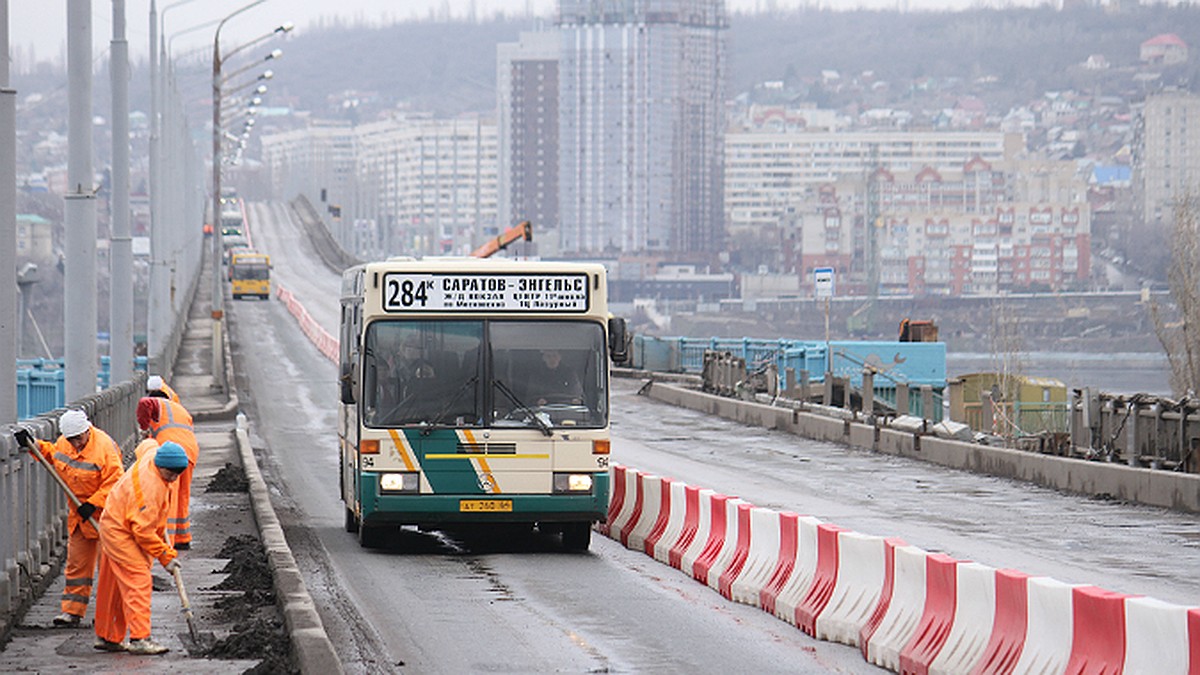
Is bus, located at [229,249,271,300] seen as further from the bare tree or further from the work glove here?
the work glove

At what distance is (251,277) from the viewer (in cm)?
10275

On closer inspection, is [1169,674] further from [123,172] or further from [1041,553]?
[123,172]

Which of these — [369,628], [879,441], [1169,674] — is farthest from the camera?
[879,441]

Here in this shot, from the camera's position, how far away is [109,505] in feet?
38.1

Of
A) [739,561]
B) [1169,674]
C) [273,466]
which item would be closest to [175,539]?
[739,561]

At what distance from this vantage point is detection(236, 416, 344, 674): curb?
1047 centimetres

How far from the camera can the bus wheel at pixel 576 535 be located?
18.4 m

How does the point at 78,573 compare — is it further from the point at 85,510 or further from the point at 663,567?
the point at 663,567

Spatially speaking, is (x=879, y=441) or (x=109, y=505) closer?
(x=109, y=505)

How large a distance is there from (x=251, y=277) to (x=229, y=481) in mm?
78315

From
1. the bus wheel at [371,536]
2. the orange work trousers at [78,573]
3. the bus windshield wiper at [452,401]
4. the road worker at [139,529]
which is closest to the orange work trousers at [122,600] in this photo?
the road worker at [139,529]

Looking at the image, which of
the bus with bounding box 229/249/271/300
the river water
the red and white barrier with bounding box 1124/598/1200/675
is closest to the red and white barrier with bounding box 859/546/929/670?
the red and white barrier with bounding box 1124/598/1200/675

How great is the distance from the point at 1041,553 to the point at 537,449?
16.6 feet

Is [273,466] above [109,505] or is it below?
below
